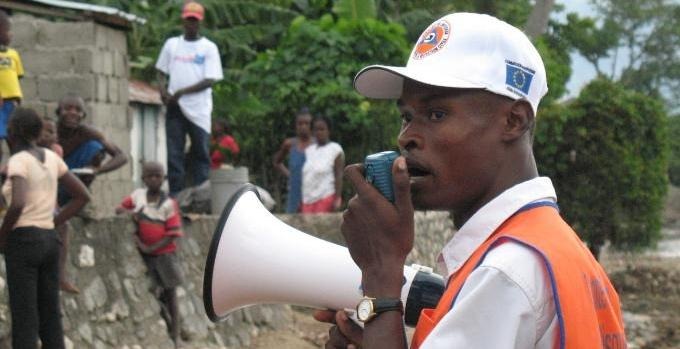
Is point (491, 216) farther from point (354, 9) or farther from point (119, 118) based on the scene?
point (354, 9)

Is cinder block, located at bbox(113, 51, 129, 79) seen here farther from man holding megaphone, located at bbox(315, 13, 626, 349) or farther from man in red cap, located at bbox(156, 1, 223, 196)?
man holding megaphone, located at bbox(315, 13, 626, 349)

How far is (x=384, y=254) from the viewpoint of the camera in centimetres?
210

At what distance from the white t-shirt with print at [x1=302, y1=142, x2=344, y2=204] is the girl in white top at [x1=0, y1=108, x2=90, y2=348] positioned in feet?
12.8

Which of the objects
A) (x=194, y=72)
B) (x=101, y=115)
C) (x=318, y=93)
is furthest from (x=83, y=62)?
(x=318, y=93)

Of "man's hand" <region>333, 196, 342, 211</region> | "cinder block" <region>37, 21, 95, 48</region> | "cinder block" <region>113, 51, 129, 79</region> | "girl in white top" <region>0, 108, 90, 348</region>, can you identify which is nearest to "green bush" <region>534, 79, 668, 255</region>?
"man's hand" <region>333, 196, 342, 211</region>

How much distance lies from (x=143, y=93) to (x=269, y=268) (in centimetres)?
1353

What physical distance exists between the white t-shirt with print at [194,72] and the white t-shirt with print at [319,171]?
1.22m

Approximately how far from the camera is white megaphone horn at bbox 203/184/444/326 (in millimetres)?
2484

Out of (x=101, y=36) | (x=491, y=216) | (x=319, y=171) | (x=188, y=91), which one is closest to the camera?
(x=491, y=216)

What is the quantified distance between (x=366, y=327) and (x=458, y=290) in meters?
0.22

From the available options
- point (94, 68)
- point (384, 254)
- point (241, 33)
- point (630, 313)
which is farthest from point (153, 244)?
point (241, 33)

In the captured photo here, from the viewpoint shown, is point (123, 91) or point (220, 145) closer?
→ point (123, 91)

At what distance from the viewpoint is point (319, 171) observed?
9.87m

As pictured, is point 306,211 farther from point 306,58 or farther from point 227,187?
point 306,58
